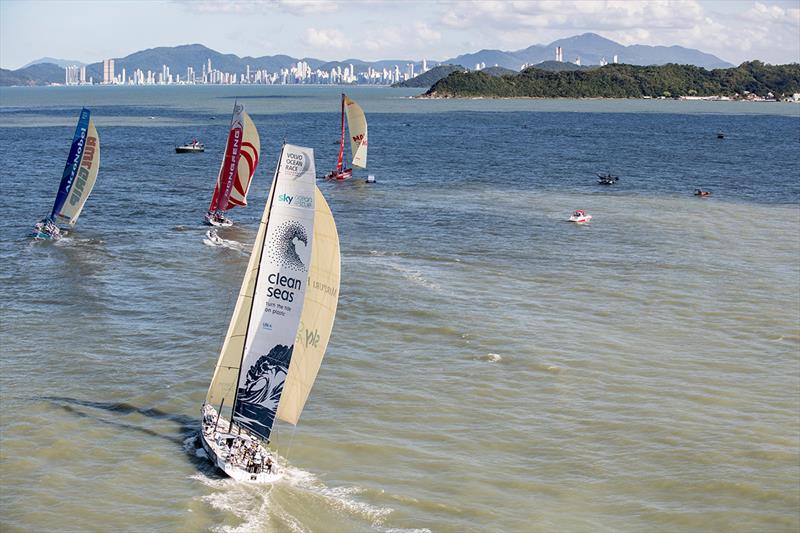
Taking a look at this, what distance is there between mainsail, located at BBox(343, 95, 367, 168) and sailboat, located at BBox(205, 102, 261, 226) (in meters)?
32.0

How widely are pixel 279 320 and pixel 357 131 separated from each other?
76.4 m

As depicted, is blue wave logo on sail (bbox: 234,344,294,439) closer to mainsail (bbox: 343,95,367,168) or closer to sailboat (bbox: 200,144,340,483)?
sailboat (bbox: 200,144,340,483)

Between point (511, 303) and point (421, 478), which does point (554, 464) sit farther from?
point (511, 303)

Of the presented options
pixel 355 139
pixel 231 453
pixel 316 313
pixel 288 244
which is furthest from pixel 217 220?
pixel 288 244

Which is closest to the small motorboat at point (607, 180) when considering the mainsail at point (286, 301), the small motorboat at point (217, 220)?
the small motorboat at point (217, 220)

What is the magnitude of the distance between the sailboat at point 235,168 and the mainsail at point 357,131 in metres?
32.0

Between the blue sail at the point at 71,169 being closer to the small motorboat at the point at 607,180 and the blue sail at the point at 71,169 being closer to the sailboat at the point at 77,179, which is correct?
the sailboat at the point at 77,179

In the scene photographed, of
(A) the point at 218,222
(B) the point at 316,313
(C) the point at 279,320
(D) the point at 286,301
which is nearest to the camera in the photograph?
(D) the point at 286,301

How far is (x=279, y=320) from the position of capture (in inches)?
1152

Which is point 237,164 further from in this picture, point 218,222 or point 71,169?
point 71,169

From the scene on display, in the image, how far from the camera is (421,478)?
30.6 metres

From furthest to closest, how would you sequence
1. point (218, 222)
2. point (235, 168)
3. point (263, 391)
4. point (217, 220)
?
point (235, 168), point (217, 220), point (218, 222), point (263, 391)

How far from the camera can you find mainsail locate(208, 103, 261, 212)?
70688 millimetres

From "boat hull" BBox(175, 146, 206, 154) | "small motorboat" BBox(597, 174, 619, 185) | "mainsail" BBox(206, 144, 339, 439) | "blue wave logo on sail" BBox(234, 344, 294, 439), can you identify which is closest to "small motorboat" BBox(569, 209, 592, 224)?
"small motorboat" BBox(597, 174, 619, 185)
